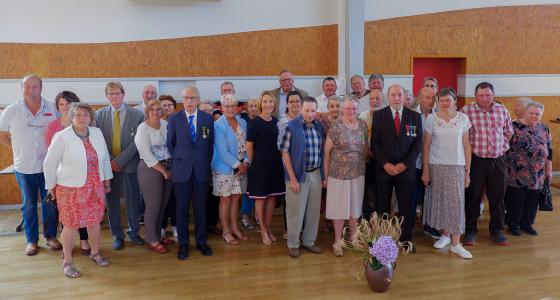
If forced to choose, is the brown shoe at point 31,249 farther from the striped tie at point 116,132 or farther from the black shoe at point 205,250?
the black shoe at point 205,250

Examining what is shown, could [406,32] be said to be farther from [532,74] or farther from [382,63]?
[532,74]

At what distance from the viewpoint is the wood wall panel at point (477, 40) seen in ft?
22.1

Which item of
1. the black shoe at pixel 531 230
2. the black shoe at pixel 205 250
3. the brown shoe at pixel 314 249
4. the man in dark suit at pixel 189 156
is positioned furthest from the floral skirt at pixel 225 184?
the black shoe at pixel 531 230

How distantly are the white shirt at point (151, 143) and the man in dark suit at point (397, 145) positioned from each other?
1867mm

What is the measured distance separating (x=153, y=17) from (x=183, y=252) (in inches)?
135

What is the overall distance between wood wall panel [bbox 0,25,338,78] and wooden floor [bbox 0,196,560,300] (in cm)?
252

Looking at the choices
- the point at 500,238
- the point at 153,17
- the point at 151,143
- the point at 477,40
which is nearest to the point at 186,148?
the point at 151,143

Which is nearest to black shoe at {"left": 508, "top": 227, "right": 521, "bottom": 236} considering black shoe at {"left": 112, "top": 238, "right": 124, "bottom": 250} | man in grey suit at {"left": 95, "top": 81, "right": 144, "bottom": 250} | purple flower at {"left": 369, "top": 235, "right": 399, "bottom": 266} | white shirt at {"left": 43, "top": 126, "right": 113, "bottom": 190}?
purple flower at {"left": 369, "top": 235, "right": 399, "bottom": 266}

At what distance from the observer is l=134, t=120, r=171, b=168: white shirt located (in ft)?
12.9

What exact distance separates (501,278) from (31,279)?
3.75 meters

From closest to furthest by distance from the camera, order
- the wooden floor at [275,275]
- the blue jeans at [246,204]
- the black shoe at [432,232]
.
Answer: the wooden floor at [275,275], the black shoe at [432,232], the blue jeans at [246,204]

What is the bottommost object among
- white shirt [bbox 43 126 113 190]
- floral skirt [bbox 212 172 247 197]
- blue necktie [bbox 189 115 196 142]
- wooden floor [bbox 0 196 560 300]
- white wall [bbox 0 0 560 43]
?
wooden floor [bbox 0 196 560 300]

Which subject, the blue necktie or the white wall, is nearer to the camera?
the blue necktie

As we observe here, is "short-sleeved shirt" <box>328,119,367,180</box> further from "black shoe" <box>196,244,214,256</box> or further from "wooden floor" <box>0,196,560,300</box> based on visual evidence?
"black shoe" <box>196,244,214,256</box>
